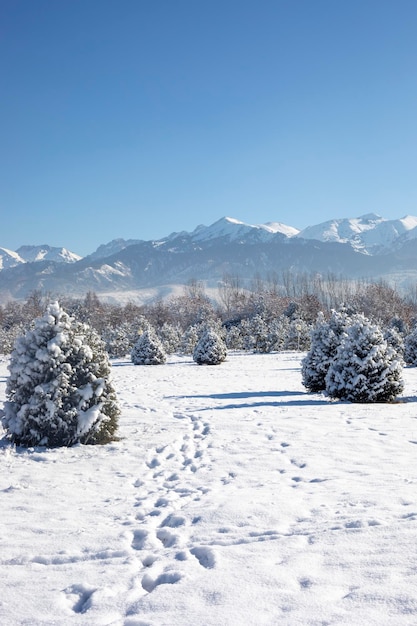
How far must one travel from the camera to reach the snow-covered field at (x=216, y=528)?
9.23 ft

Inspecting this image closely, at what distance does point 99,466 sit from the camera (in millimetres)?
6461

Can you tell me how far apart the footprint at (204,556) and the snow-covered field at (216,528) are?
0.05ft

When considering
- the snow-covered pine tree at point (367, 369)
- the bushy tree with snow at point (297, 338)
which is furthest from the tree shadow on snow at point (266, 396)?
the bushy tree with snow at point (297, 338)

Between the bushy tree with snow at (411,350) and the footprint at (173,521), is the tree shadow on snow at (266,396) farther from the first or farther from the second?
the bushy tree with snow at (411,350)

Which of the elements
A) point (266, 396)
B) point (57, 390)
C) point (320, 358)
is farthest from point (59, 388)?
point (320, 358)

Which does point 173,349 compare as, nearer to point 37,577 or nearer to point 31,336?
point 31,336

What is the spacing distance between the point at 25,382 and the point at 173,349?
120 ft

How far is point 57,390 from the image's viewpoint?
24.2ft

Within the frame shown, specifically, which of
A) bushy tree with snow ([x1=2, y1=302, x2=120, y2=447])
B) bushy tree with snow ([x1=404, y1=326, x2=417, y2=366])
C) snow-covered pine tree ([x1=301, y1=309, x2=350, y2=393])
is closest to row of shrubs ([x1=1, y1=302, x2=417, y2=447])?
bushy tree with snow ([x1=2, y1=302, x2=120, y2=447])

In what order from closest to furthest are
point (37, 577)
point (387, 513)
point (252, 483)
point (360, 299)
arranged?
point (37, 577) → point (387, 513) → point (252, 483) → point (360, 299)

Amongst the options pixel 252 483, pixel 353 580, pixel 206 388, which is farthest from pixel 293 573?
pixel 206 388

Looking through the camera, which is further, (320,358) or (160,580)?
(320,358)

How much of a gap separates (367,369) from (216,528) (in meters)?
8.35

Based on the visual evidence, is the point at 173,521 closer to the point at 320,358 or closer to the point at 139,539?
the point at 139,539
